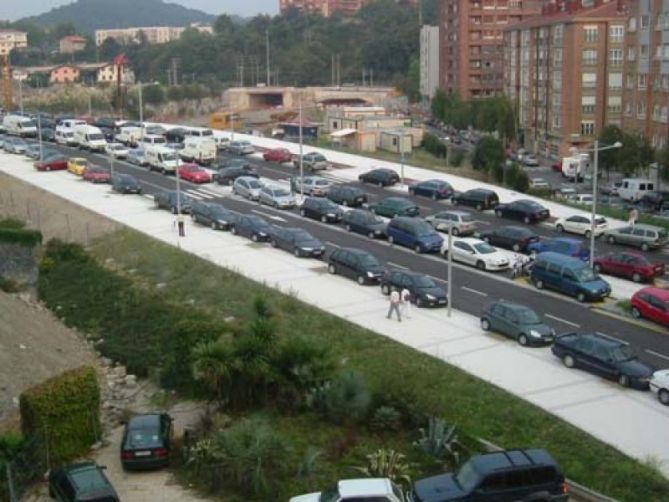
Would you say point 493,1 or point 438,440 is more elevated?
point 493,1

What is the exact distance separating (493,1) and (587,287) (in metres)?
85.0

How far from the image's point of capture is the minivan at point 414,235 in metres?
40.8

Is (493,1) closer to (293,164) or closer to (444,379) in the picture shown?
(293,164)

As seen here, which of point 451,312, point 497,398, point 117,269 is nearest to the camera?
point 497,398

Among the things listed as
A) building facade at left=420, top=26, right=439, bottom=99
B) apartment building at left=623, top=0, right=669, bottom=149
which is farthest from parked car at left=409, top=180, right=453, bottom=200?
building facade at left=420, top=26, right=439, bottom=99

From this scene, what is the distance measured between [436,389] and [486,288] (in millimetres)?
11384

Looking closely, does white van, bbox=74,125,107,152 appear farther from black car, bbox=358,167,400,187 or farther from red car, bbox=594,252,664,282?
red car, bbox=594,252,664,282

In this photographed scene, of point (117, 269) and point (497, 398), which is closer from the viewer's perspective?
point (497, 398)

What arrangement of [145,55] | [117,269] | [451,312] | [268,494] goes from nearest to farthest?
[268,494], [451,312], [117,269], [145,55]

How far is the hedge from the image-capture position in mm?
22078

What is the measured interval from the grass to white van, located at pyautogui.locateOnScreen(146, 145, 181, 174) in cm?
2480

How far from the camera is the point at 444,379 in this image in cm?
2541

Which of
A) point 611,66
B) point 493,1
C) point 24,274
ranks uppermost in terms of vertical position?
point 493,1

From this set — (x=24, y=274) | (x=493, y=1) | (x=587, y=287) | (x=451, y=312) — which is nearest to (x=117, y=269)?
(x=24, y=274)
